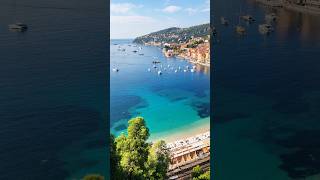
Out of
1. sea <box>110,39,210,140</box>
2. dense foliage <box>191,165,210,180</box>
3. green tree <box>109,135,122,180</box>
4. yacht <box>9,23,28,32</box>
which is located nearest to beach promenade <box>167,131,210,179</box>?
sea <box>110,39,210,140</box>

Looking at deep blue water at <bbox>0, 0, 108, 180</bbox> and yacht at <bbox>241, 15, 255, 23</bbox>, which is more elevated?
yacht at <bbox>241, 15, 255, 23</bbox>

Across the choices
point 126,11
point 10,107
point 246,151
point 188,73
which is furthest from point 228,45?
point 126,11

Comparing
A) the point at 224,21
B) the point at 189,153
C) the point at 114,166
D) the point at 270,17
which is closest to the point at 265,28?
the point at 270,17

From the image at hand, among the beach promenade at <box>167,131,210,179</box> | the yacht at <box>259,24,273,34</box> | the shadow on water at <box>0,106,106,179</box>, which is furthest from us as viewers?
the beach promenade at <box>167,131,210,179</box>

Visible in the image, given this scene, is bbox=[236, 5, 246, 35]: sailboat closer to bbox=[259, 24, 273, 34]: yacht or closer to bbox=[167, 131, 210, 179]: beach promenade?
bbox=[259, 24, 273, 34]: yacht

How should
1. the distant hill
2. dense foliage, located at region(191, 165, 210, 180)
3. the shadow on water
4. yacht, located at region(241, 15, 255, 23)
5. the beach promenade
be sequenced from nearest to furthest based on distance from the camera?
1. the shadow on water
2. yacht, located at region(241, 15, 255, 23)
3. dense foliage, located at region(191, 165, 210, 180)
4. the beach promenade
5. the distant hill

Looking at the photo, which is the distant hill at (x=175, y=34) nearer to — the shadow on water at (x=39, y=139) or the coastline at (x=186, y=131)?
the coastline at (x=186, y=131)

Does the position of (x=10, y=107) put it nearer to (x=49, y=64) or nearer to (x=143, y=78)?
(x=49, y=64)
